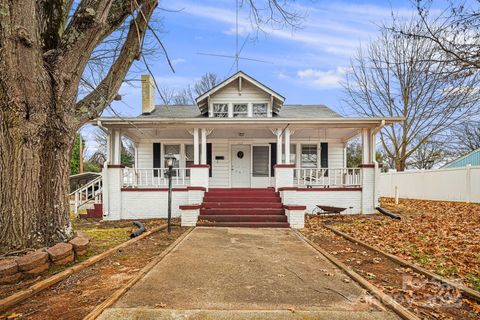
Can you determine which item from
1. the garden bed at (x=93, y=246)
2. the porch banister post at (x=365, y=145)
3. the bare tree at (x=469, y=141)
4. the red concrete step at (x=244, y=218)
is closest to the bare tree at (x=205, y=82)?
the porch banister post at (x=365, y=145)

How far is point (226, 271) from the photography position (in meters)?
4.12

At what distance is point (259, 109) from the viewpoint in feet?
41.4

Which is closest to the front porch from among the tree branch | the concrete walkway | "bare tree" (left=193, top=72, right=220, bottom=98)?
the concrete walkway

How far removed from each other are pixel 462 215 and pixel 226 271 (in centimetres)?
871

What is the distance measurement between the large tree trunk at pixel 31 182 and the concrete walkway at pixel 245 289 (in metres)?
1.74

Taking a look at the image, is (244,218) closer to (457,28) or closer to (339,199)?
(339,199)

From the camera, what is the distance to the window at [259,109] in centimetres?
1257

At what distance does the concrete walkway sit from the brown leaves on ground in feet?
5.40

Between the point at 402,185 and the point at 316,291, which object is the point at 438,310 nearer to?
the point at 316,291

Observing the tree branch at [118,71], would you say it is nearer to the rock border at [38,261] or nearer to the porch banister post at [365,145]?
the rock border at [38,261]

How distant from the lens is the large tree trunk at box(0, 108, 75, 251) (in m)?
3.86

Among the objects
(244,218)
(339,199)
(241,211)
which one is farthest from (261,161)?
(244,218)

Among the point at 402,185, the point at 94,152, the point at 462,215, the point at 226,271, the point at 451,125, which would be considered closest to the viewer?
the point at 226,271

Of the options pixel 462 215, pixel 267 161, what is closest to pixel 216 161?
pixel 267 161
